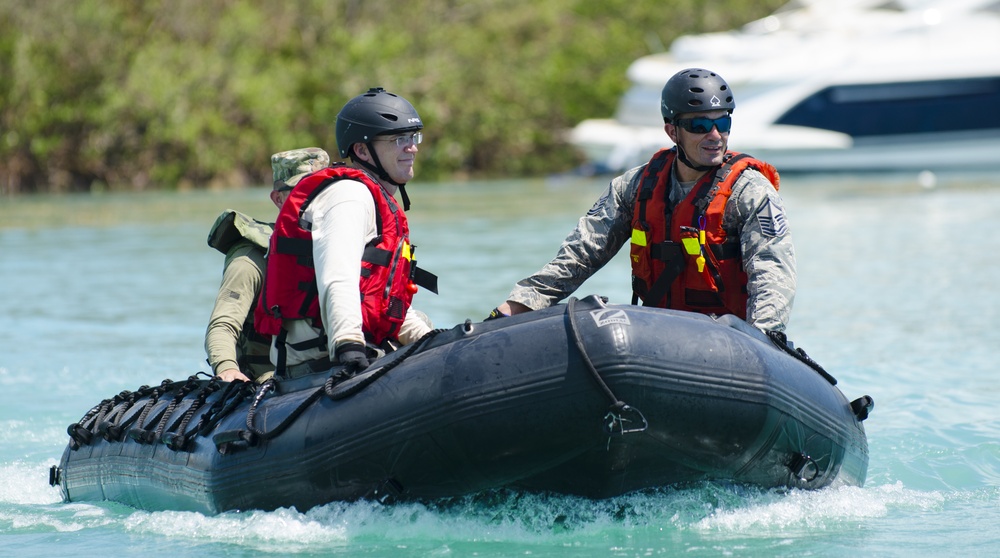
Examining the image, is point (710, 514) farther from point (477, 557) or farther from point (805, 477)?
point (477, 557)

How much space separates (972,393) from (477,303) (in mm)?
4259

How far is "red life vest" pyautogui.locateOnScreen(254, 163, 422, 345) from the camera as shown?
4145 mm

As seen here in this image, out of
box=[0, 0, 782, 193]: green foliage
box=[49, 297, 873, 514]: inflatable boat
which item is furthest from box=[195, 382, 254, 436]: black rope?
box=[0, 0, 782, 193]: green foliage

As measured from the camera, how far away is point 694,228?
4.49m

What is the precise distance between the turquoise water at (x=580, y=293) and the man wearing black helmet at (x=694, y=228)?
2.44 feet

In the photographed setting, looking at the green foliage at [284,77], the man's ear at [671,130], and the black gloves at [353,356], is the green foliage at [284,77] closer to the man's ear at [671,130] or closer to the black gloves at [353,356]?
the man's ear at [671,130]

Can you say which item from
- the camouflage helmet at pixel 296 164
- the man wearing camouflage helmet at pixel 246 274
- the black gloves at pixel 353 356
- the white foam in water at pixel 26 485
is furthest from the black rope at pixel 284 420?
the white foam in water at pixel 26 485

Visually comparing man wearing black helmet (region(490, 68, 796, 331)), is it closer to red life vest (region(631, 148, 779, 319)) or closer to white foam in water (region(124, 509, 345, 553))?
red life vest (region(631, 148, 779, 319))

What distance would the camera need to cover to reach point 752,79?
25250 mm

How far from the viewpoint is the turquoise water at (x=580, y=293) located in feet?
13.2

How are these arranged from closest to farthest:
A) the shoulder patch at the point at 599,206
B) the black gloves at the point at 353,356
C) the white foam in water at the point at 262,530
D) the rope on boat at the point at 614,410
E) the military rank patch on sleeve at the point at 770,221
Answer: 1. the rope on boat at the point at 614,410
2. the black gloves at the point at 353,356
3. the white foam in water at the point at 262,530
4. the military rank patch on sleeve at the point at 770,221
5. the shoulder patch at the point at 599,206

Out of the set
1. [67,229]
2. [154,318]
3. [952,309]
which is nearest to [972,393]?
[952,309]

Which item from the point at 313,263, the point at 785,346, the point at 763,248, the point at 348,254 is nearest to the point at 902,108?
the point at 763,248

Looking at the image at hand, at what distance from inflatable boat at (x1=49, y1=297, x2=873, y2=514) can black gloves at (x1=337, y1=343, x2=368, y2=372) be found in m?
0.04
